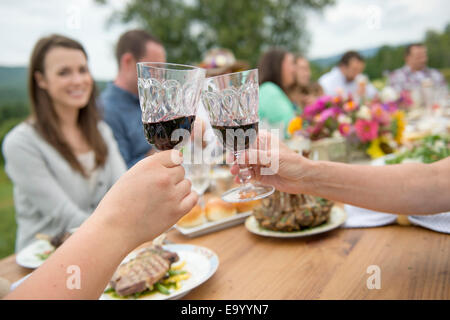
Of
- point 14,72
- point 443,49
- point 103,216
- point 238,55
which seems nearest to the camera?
point 103,216

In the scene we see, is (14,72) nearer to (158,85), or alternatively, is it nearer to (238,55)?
(158,85)

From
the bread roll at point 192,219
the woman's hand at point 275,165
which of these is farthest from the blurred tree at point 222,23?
the woman's hand at point 275,165

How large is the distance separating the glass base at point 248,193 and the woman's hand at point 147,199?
0.26 meters

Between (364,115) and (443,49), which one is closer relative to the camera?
(364,115)

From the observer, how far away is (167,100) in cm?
92

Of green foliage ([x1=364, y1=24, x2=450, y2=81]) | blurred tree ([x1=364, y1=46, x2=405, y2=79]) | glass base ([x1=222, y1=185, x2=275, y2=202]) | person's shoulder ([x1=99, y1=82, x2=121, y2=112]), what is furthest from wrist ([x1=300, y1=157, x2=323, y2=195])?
blurred tree ([x1=364, y1=46, x2=405, y2=79])

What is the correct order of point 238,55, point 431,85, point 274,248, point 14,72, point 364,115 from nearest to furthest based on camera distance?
point 274,248, point 364,115, point 14,72, point 431,85, point 238,55

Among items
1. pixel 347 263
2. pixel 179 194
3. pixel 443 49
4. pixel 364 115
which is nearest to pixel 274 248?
pixel 347 263

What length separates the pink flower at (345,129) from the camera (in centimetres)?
→ 254

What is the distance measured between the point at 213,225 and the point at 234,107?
2.72 ft

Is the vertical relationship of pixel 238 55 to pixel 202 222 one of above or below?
above

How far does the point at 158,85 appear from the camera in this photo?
897 mm

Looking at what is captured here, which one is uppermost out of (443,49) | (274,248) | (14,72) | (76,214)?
(443,49)
